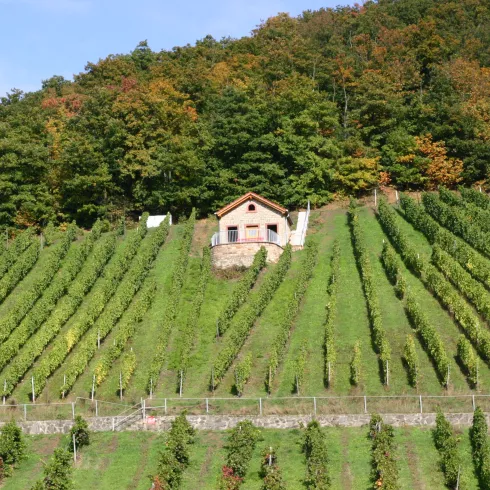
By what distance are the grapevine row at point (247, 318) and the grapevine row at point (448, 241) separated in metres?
9.46

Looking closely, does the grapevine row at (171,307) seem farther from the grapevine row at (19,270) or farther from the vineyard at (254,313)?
the grapevine row at (19,270)

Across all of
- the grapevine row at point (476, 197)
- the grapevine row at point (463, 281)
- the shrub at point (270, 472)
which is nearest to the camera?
the shrub at point (270, 472)

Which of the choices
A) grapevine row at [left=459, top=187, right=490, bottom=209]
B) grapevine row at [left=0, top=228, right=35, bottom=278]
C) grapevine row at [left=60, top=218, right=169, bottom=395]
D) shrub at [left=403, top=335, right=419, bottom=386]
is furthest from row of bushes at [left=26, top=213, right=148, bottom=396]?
grapevine row at [left=459, top=187, right=490, bottom=209]

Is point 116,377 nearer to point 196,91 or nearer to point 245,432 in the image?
point 245,432

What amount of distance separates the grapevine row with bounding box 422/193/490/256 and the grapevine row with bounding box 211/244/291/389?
36.7 feet

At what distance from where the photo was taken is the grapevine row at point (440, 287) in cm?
4566

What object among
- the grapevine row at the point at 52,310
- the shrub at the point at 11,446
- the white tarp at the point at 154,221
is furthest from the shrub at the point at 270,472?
the white tarp at the point at 154,221

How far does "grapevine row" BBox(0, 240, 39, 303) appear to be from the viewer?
5675cm

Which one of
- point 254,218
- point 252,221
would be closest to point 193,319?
point 252,221

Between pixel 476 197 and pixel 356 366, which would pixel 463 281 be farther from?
pixel 476 197

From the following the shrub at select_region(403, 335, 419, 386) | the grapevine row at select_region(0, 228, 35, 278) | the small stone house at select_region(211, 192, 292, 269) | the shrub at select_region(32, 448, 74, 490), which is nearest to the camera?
the shrub at select_region(32, 448, 74, 490)

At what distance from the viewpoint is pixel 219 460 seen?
124ft

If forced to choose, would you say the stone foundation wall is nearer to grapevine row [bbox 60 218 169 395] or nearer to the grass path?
grapevine row [bbox 60 218 169 395]

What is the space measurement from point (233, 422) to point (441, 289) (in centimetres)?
1623
